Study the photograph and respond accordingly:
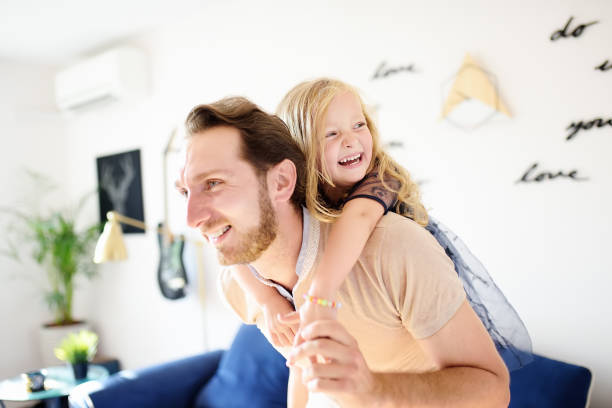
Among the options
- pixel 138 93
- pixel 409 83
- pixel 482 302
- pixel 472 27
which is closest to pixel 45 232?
pixel 138 93

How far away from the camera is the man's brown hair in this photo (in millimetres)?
1135

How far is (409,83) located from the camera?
246 cm

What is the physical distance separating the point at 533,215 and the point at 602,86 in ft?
1.83

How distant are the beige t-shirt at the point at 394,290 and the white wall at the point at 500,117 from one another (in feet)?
3.92

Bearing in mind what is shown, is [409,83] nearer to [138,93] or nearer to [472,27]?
[472,27]

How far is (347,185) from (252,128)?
13.5 inches

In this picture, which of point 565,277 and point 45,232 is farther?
point 45,232

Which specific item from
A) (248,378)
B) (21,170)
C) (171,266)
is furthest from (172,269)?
(21,170)

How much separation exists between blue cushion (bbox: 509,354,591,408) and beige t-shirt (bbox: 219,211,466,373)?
955mm

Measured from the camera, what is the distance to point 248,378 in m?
2.67

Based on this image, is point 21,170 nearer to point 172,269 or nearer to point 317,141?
point 172,269

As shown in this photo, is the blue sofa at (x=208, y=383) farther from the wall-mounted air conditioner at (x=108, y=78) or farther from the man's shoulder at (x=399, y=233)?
the wall-mounted air conditioner at (x=108, y=78)

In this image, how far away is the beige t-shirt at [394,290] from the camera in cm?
97

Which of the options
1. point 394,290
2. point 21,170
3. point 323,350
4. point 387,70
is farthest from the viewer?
point 21,170
